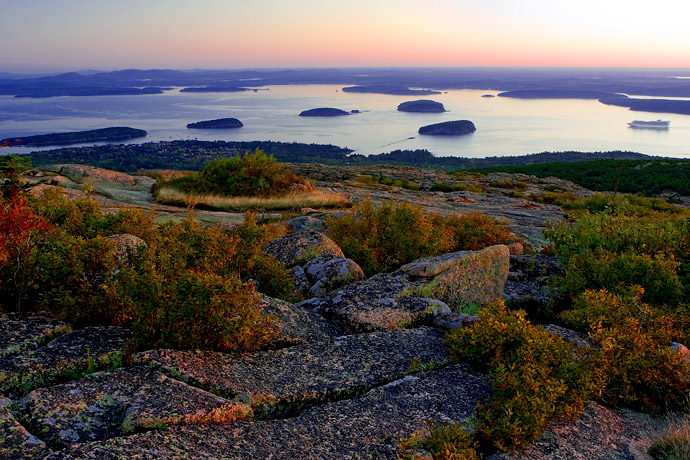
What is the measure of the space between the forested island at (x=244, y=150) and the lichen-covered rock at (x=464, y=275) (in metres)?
71.1

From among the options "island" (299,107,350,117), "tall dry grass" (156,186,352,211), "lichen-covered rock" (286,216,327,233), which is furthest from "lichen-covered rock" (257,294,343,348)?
"island" (299,107,350,117)

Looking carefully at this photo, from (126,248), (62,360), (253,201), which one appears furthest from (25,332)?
(253,201)

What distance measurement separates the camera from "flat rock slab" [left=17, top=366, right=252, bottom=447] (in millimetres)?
3283

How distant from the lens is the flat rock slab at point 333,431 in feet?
10.2

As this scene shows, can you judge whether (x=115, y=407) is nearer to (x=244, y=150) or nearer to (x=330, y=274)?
(x=330, y=274)

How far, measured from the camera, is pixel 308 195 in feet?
70.5

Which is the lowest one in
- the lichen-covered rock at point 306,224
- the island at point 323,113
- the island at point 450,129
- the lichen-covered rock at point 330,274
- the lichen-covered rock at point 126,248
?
the lichen-covered rock at point 306,224

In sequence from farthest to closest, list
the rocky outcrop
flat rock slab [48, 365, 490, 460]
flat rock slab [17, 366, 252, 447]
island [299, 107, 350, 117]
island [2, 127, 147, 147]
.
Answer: island [299, 107, 350, 117] < island [2, 127, 147, 147] < the rocky outcrop < flat rock slab [17, 366, 252, 447] < flat rock slab [48, 365, 490, 460]

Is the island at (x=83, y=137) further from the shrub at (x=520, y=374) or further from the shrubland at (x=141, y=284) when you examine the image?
the shrub at (x=520, y=374)

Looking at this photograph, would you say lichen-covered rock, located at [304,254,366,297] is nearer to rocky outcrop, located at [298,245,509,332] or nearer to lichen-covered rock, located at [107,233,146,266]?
rocky outcrop, located at [298,245,509,332]

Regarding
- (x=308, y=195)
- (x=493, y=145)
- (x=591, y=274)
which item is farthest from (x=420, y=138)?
(x=591, y=274)

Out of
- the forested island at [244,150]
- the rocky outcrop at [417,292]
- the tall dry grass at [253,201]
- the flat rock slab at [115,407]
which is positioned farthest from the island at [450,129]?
the flat rock slab at [115,407]

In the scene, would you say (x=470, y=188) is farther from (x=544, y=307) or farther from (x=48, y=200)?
(x=48, y=200)

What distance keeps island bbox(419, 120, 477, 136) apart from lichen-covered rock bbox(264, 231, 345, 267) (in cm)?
13834
